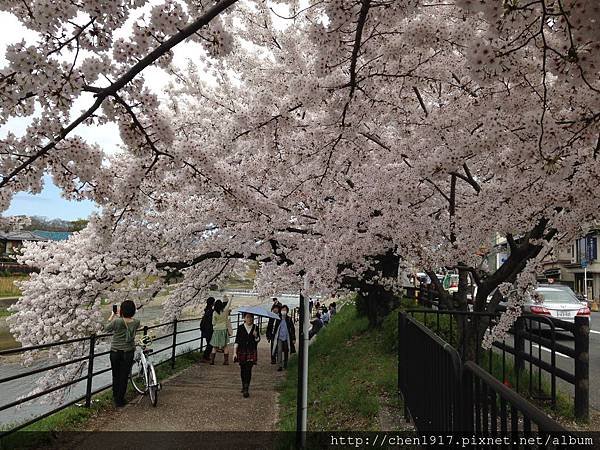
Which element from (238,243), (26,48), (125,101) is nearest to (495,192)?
(125,101)

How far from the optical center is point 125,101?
12.1 ft

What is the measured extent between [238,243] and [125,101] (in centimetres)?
575

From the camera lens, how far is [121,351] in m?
6.74

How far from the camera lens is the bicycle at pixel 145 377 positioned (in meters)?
6.70

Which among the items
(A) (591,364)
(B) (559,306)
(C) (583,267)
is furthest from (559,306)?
(C) (583,267)

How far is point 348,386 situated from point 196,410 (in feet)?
7.45

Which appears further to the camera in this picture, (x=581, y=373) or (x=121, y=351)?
(x=121, y=351)

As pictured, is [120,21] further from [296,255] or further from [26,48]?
[296,255]

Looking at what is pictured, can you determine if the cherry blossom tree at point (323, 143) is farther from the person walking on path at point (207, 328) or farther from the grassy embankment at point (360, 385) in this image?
the person walking on path at point (207, 328)

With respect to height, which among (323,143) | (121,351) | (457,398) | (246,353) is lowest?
(246,353)

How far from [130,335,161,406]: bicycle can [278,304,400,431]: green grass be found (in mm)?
Result: 1891

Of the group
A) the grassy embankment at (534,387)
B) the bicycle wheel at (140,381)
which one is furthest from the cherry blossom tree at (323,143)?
the bicycle wheel at (140,381)

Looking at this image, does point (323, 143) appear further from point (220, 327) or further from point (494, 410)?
point (220, 327)

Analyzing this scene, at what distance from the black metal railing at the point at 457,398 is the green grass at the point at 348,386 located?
46.8 inches
